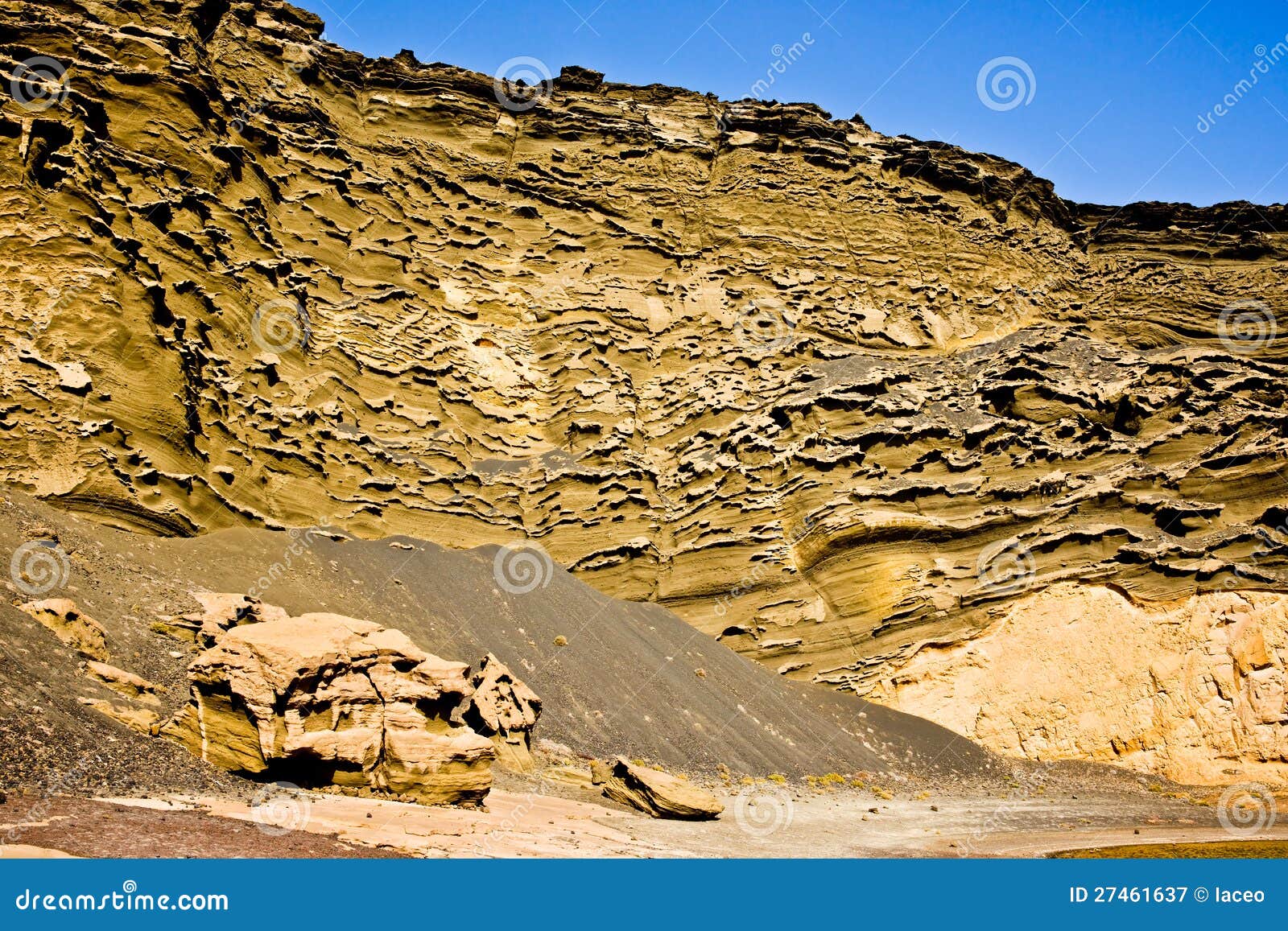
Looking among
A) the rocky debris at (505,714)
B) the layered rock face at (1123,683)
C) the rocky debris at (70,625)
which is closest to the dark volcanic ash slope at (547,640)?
the rocky debris at (70,625)

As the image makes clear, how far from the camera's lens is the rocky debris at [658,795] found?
16.1 meters

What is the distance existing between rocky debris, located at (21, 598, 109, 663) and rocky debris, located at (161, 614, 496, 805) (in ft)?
6.77

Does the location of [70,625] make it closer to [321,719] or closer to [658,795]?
[321,719]

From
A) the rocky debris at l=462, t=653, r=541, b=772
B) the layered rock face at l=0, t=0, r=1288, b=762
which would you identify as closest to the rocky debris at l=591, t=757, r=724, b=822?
the rocky debris at l=462, t=653, r=541, b=772

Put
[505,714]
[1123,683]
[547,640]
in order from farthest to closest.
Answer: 1. [1123,683]
2. [547,640]
3. [505,714]

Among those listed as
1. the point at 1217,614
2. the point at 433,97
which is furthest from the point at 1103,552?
the point at 433,97

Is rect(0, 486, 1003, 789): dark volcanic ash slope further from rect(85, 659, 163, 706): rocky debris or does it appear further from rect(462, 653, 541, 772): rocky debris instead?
rect(462, 653, 541, 772): rocky debris

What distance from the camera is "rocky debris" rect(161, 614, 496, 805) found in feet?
42.4

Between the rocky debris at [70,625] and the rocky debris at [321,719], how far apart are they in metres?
2.06

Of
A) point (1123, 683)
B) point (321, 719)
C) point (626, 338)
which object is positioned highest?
point (626, 338)

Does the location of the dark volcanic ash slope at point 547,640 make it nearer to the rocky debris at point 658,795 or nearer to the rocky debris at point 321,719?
the rocky debris at point 321,719

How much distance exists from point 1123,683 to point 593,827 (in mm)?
17872

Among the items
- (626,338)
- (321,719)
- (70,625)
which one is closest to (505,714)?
(321,719)

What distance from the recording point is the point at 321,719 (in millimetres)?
13477
